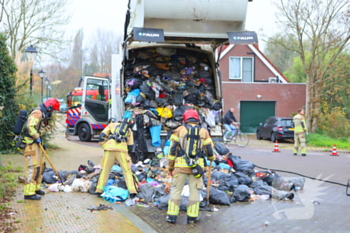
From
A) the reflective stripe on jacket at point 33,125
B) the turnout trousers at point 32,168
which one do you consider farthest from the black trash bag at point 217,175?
the reflective stripe on jacket at point 33,125

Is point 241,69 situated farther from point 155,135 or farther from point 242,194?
point 242,194

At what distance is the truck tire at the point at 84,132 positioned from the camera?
1822cm

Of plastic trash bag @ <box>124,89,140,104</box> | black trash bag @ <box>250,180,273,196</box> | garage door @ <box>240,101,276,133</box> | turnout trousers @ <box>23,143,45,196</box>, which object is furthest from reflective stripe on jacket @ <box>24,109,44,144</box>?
garage door @ <box>240,101,276,133</box>

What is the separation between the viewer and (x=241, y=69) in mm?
29156

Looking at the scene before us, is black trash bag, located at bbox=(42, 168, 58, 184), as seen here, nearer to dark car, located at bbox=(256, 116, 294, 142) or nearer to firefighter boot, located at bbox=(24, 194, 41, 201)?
firefighter boot, located at bbox=(24, 194, 41, 201)

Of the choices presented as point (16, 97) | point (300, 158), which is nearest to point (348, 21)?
point (300, 158)

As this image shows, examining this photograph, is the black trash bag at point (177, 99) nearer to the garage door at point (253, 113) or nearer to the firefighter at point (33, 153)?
the firefighter at point (33, 153)

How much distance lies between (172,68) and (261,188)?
14.6 ft

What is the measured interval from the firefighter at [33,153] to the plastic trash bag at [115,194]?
1171 millimetres

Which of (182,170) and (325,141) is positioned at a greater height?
(182,170)

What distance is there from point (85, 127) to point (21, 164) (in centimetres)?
781

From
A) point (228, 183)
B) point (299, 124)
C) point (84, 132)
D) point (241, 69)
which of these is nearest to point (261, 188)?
point (228, 183)

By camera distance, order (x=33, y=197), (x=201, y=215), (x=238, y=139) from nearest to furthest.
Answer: (x=201, y=215), (x=33, y=197), (x=238, y=139)

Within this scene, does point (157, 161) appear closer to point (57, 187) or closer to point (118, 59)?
point (57, 187)
